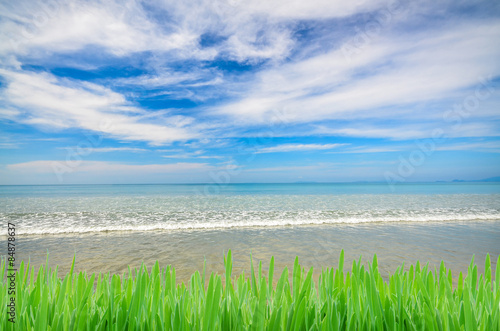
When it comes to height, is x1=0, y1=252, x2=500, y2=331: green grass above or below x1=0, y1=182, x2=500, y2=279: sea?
above

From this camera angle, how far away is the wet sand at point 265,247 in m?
6.65

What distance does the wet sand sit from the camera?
21.8ft

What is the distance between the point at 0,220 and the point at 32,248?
22.4ft

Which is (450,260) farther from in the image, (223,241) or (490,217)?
(490,217)

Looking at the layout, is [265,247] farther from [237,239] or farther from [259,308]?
[259,308]

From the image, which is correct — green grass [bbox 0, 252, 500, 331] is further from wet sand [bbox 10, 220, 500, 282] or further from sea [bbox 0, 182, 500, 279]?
wet sand [bbox 10, 220, 500, 282]

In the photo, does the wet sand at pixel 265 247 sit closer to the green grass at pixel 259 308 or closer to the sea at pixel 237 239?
the sea at pixel 237 239

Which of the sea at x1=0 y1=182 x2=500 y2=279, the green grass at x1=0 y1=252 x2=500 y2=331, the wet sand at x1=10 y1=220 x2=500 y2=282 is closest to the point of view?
the green grass at x1=0 y1=252 x2=500 y2=331

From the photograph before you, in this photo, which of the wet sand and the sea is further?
the sea

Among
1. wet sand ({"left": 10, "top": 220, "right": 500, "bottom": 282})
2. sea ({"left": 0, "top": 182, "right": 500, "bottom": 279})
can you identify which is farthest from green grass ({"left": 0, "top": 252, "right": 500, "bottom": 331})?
wet sand ({"left": 10, "top": 220, "right": 500, "bottom": 282})

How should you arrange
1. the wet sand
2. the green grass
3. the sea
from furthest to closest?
the sea < the wet sand < the green grass

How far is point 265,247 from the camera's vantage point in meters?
8.43

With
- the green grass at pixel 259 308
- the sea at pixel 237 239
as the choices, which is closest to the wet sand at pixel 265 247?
the sea at pixel 237 239

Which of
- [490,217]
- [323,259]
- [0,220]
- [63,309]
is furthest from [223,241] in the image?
[490,217]
